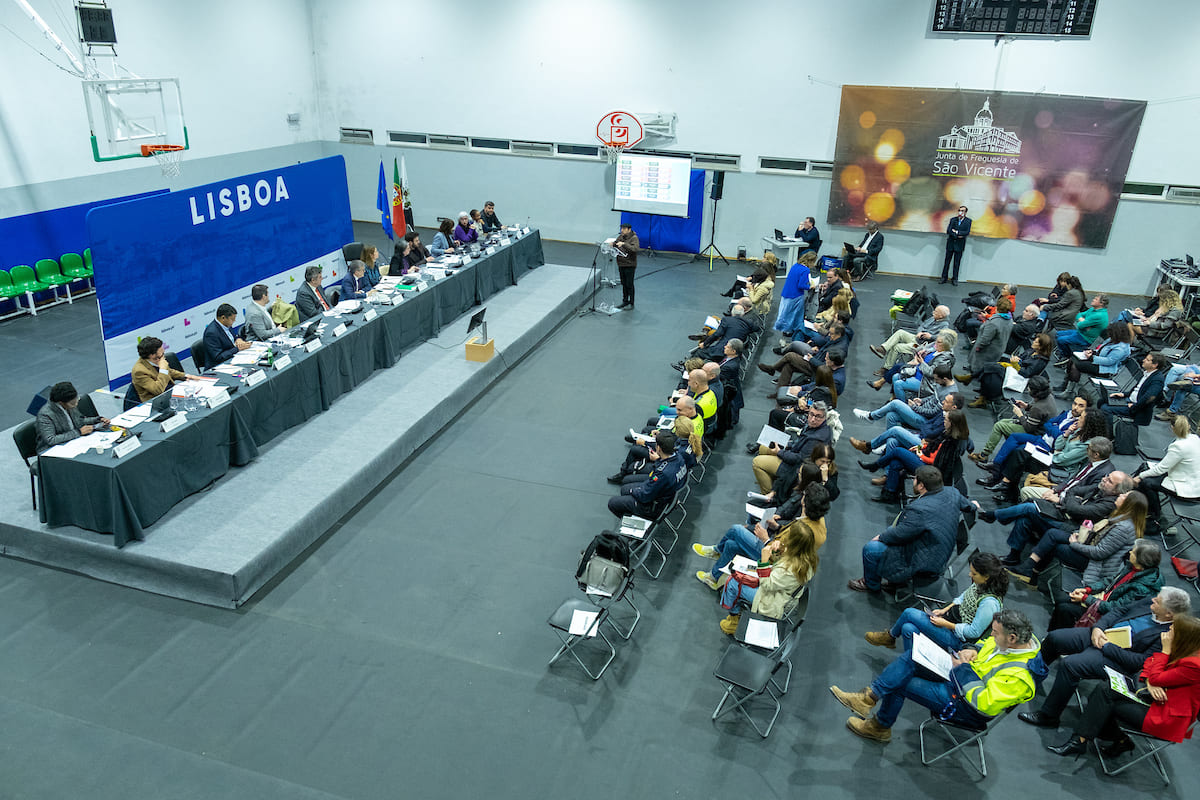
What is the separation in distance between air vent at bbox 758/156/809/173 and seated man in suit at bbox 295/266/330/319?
897 cm

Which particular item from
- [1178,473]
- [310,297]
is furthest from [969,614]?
[310,297]

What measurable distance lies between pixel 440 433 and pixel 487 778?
4.37m

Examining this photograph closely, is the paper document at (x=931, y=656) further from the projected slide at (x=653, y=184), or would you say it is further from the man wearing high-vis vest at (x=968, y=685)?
the projected slide at (x=653, y=184)

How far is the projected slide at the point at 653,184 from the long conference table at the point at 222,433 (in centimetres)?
576

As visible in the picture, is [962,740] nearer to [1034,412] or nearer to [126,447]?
[1034,412]

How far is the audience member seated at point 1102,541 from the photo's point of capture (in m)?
5.16

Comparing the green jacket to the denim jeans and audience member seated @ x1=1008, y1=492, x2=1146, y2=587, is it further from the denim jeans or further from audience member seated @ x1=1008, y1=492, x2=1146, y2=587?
the denim jeans

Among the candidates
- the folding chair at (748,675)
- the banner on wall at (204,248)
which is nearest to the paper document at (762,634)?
Answer: the folding chair at (748,675)

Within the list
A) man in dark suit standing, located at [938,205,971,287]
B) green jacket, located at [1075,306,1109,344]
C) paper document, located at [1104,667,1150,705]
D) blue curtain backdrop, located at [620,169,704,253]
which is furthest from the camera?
blue curtain backdrop, located at [620,169,704,253]

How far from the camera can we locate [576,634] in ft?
16.0

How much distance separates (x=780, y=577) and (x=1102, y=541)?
91.7 inches

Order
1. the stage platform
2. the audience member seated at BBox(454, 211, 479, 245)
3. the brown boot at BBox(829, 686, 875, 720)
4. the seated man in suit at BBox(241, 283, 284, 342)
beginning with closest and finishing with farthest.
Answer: the brown boot at BBox(829, 686, 875, 720), the stage platform, the seated man in suit at BBox(241, 283, 284, 342), the audience member seated at BBox(454, 211, 479, 245)

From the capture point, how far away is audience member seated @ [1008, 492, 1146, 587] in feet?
16.9

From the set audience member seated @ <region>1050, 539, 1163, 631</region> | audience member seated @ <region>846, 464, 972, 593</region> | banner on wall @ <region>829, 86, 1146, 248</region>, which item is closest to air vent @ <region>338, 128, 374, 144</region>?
banner on wall @ <region>829, 86, 1146, 248</region>
